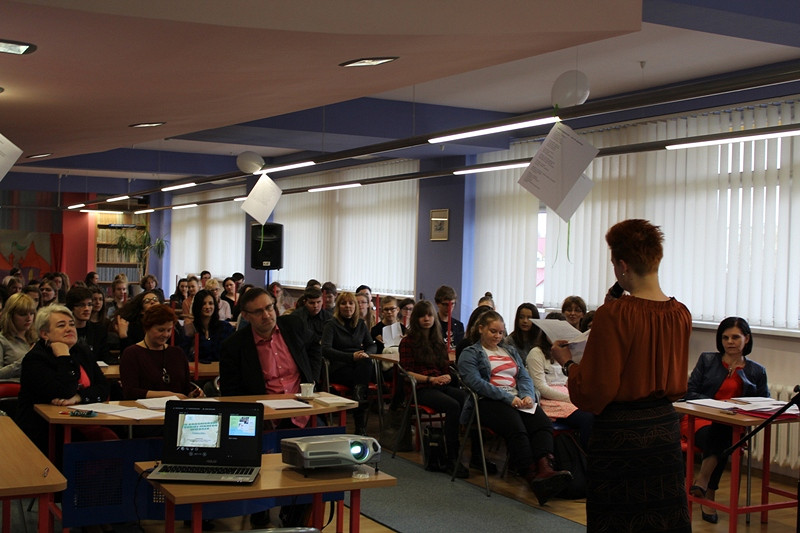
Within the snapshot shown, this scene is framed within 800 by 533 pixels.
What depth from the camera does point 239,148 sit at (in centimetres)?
1456

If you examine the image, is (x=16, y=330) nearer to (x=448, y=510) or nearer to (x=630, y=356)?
(x=448, y=510)

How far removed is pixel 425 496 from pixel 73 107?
363 cm

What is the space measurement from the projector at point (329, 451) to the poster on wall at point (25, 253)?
1741cm

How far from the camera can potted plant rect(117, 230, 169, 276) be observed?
20359 millimetres

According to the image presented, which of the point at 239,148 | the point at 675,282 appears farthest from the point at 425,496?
the point at 239,148

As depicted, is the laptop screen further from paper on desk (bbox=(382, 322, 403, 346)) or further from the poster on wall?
the poster on wall

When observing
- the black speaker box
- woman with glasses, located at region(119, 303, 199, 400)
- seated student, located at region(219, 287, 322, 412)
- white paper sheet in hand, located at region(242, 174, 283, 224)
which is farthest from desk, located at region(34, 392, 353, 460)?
the black speaker box

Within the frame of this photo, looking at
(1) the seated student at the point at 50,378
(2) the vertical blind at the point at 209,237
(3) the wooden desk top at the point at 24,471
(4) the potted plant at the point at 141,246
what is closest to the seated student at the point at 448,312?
(1) the seated student at the point at 50,378

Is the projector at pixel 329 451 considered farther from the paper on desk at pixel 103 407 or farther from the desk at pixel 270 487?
the paper on desk at pixel 103 407

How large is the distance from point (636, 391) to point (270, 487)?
1.42 m

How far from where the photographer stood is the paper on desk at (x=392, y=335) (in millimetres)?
9023

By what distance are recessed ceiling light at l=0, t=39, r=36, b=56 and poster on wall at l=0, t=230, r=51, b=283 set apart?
1652 centimetres

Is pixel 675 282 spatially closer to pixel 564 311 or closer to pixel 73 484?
pixel 564 311

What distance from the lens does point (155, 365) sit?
5.64m
